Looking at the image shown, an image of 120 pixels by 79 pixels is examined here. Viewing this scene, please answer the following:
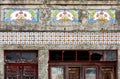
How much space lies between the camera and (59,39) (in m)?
22.0

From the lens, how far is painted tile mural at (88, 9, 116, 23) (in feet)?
72.8

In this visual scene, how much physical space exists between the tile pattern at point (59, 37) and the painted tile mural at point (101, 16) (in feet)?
1.78

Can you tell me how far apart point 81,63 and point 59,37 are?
141cm

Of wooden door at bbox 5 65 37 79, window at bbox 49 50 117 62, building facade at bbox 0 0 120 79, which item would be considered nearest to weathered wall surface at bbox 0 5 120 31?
building facade at bbox 0 0 120 79

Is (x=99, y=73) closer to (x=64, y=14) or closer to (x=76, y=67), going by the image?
(x=76, y=67)

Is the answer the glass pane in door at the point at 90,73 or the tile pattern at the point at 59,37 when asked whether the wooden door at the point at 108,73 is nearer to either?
the glass pane in door at the point at 90,73

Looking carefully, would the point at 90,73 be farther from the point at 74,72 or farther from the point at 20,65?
the point at 20,65

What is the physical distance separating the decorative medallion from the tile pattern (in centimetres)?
54

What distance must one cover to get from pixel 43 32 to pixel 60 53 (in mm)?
1108

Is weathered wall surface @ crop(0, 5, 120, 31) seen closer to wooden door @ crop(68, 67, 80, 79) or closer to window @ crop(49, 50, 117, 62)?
window @ crop(49, 50, 117, 62)

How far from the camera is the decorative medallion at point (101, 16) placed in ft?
72.8

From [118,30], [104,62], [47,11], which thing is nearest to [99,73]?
[104,62]

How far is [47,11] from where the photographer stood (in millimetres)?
22125

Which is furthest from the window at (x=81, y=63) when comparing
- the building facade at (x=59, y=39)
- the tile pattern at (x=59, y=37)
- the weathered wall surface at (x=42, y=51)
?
the tile pattern at (x=59, y=37)
